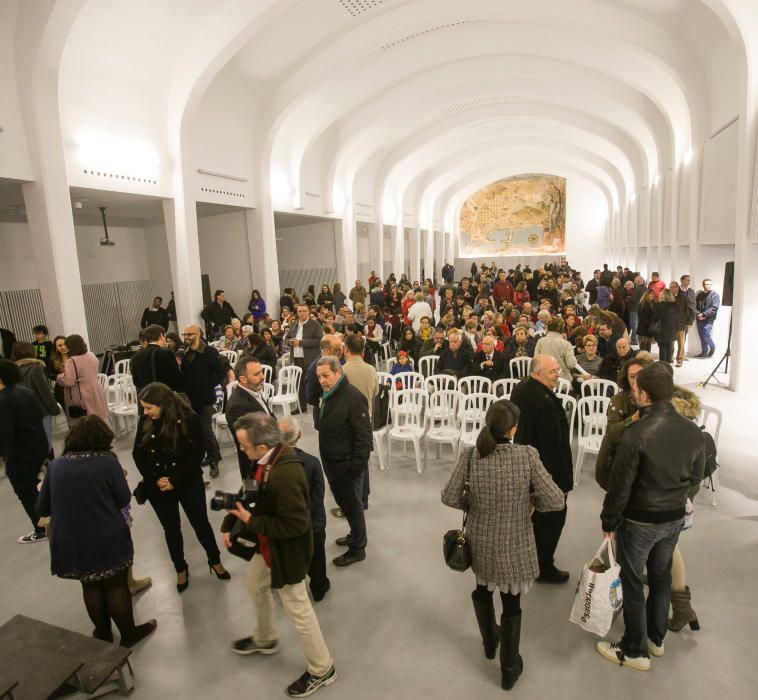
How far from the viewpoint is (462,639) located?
3.20m

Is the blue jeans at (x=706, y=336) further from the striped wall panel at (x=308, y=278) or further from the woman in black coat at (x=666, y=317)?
the striped wall panel at (x=308, y=278)

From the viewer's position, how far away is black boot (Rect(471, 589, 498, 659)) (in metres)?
2.80

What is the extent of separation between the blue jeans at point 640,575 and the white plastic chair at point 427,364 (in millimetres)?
4524

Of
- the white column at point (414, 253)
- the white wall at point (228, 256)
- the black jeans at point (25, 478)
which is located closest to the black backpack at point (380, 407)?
the black jeans at point (25, 478)

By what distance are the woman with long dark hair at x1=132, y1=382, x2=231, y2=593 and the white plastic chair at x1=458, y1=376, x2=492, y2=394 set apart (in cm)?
329

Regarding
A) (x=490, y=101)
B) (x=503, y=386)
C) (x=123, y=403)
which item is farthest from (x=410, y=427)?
(x=490, y=101)

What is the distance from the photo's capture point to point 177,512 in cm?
362

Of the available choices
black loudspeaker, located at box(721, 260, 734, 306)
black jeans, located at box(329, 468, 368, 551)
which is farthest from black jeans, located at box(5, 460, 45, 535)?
black loudspeaker, located at box(721, 260, 734, 306)

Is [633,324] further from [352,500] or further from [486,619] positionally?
[486,619]

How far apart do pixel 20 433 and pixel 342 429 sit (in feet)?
8.49

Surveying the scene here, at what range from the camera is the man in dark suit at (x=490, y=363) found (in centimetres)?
662

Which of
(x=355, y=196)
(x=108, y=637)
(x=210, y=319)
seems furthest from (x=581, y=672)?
(x=355, y=196)

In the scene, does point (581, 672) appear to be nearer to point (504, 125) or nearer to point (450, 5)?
point (450, 5)

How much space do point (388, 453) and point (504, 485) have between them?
3363mm
